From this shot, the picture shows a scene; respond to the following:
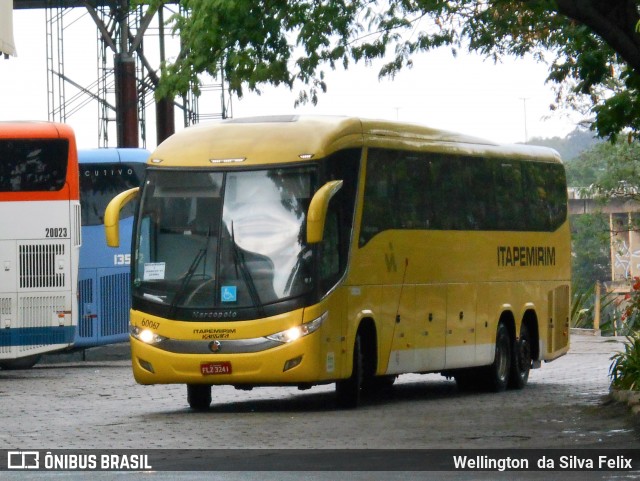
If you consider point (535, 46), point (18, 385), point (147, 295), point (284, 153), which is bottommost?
point (18, 385)

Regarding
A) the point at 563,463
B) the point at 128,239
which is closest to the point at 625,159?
the point at 128,239

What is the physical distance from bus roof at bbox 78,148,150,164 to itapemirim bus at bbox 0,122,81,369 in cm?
298

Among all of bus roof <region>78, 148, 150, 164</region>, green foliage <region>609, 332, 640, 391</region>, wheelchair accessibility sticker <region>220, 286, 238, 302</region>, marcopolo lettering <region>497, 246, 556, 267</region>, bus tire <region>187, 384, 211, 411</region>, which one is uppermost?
bus roof <region>78, 148, 150, 164</region>

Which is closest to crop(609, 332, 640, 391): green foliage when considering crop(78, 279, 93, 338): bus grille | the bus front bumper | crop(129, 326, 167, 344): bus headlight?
the bus front bumper

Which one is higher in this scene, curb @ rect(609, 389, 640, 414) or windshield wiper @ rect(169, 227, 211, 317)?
windshield wiper @ rect(169, 227, 211, 317)

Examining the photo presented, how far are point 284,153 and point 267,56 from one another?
1.20m

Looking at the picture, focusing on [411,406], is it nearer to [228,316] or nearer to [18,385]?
[228,316]

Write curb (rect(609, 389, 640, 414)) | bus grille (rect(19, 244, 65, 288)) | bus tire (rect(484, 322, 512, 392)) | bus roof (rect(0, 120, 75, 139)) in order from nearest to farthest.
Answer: curb (rect(609, 389, 640, 414))
bus tire (rect(484, 322, 512, 392))
bus roof (rect(0, 120, 75, 139))
bus grille (rect(19, 244, 65, 288))

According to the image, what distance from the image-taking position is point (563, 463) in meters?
12.7

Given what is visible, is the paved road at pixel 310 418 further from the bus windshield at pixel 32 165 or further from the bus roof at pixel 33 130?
the bus roof at pixel 33 130

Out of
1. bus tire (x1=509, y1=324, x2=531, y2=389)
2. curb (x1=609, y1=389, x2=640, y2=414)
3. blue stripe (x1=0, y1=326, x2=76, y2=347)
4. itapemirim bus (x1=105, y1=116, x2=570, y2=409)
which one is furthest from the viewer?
blue stripe (x1=0, y1=326, x2=76, y2=347)

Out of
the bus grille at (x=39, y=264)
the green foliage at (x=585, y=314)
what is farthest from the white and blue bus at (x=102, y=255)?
the green foliage at (x=585, y=314)

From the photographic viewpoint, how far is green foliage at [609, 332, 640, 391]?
1861cm

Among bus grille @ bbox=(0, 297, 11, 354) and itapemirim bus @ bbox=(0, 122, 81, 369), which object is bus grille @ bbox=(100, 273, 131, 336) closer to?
itapemirim bus @ bbox=(0, 122, 81, 369)
